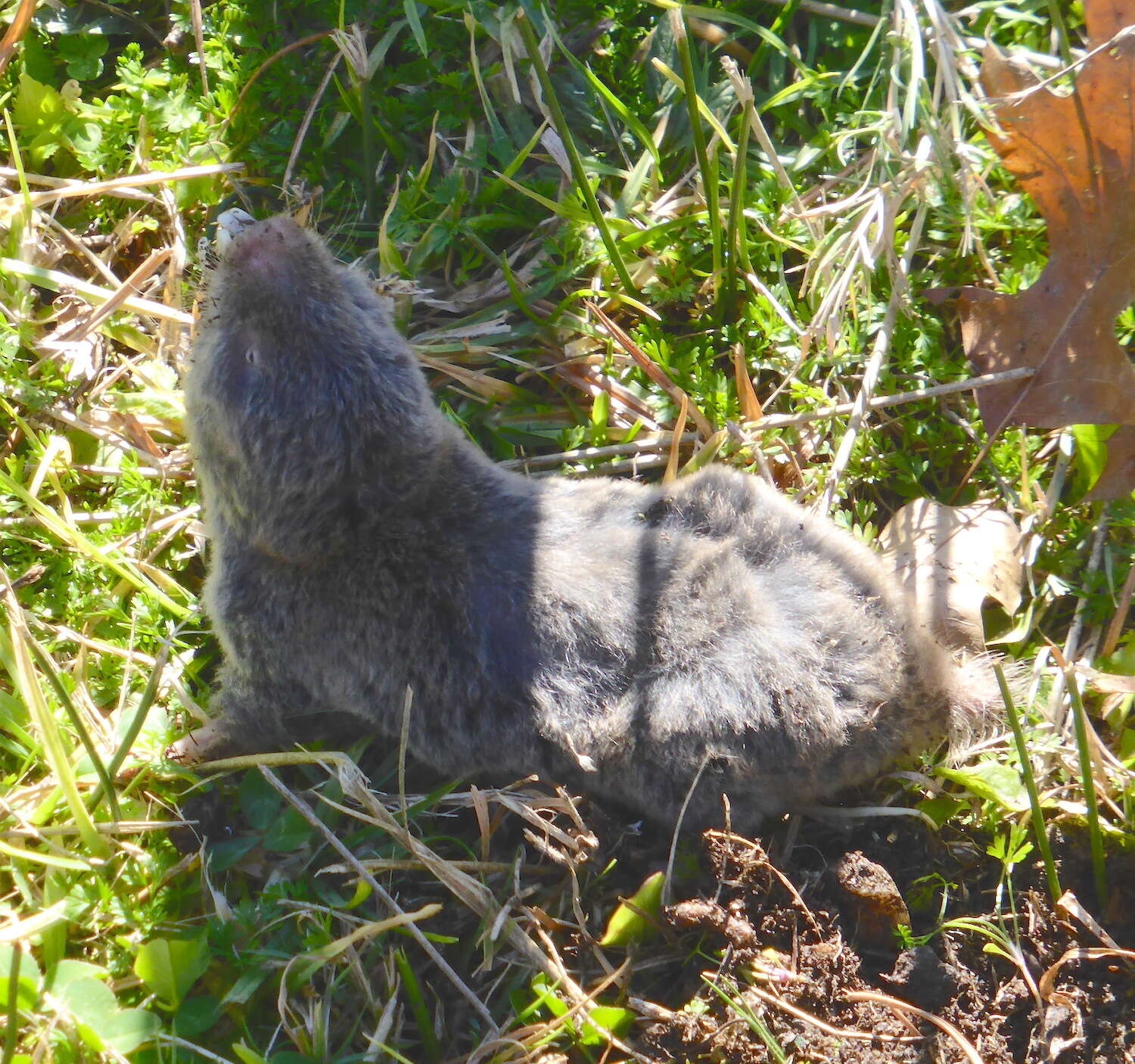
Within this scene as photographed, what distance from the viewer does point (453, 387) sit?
3.61 meters

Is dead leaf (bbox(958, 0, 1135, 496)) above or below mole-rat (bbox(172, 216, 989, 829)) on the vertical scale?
above

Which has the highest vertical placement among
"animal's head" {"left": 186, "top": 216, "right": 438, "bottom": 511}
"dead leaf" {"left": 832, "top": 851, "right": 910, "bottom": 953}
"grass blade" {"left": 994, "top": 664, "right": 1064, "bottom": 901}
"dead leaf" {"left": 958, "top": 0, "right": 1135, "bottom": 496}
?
"dead leaf" {"left": 958, "top": 0, "right": 1135, "bottom": 496}

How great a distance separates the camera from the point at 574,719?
274 cm

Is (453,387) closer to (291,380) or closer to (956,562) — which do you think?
(291,380)

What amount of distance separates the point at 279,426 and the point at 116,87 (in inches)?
75.0

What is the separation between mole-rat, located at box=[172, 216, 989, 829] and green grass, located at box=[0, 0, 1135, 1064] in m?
0.28

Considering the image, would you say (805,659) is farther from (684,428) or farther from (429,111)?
(429,111)

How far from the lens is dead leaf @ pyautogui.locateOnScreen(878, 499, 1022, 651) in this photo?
308 centimetres

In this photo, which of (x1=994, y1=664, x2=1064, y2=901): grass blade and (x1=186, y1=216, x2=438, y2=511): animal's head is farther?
(x1=186, y1=216, x2=438, y2=511): animal's head

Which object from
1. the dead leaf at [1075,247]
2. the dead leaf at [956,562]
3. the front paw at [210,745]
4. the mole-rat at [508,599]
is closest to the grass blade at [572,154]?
the mole-rat at [508,599]

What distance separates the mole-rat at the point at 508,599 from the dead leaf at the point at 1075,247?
858 mm

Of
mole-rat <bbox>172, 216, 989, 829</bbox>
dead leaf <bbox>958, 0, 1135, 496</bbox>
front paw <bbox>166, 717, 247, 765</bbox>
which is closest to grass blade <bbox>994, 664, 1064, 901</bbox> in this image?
mole-rat <bbox>172, 216, 989, 829</bbox>

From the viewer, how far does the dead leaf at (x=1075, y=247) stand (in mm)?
3061

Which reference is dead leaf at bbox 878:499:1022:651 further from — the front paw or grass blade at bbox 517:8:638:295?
the front paw
